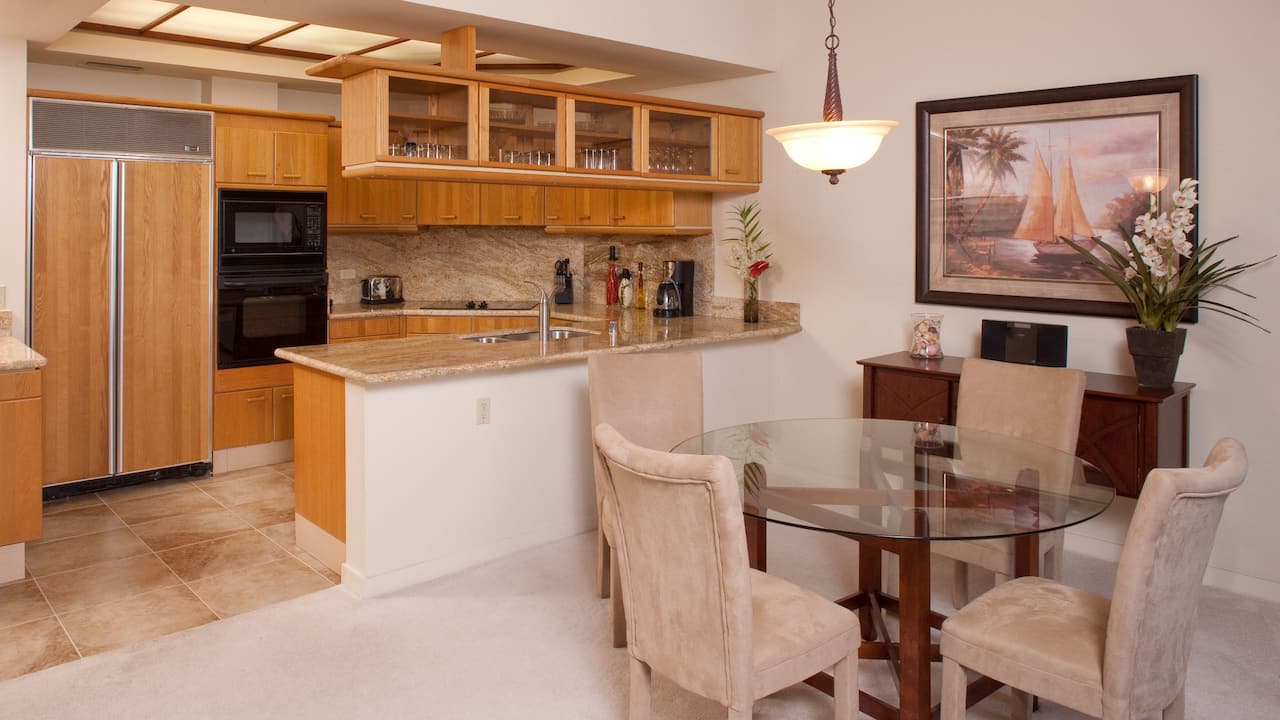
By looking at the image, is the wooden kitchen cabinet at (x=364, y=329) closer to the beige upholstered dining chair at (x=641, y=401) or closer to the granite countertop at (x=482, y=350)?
the granite countertop at (x=482, y=350)

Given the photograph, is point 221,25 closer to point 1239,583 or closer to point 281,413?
point 281,413

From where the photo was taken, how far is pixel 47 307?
4816mm

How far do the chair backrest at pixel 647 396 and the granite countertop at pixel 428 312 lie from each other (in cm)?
237

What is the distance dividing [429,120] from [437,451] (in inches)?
55.0

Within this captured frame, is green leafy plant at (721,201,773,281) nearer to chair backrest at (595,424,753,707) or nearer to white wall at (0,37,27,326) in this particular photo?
chair backrest at (595,424,753,707)

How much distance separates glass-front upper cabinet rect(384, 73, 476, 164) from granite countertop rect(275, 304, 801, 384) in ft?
2.66

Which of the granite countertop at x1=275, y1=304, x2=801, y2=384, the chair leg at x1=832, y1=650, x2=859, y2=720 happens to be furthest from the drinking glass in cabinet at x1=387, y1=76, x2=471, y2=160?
the chair leg at x1=832, y1=650, x2=859, y2=720

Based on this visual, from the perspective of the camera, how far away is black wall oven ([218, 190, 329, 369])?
5.36 metres

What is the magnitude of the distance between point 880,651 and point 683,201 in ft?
10.4

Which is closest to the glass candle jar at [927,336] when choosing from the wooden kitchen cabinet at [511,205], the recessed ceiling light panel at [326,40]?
the wooden kitchen cabinet at [511,205]

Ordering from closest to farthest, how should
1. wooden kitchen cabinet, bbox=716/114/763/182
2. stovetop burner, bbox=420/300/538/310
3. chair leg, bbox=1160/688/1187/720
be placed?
chair leg, bbox=1160/688/1187/720
wooden kitchen cabinet, bbox=716/114/763/182
stovetop burner, bbox=420/300/538/310

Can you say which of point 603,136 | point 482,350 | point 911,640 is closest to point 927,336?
point 603,136

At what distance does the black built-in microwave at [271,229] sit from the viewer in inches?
210

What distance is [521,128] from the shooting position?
14.0 feet
